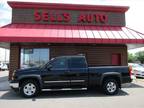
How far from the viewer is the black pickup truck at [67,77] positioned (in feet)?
34.6

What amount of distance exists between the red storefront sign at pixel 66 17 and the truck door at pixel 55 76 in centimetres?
733

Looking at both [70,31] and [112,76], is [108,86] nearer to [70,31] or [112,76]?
[112,76]

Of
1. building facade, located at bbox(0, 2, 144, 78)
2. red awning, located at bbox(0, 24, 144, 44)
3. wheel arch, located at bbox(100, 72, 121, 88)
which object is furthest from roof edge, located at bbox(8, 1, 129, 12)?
wheel arch, located at bbox(100, 72, 121, 88)

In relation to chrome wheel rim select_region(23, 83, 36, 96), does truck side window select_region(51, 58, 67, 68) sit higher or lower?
higher

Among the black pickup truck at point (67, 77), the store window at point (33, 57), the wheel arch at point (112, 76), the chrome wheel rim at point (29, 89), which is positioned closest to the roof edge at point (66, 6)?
the store window at point (33, 57)

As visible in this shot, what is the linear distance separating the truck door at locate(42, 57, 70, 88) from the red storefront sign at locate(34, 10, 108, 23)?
733 centimetres

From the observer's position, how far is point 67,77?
1078 cm

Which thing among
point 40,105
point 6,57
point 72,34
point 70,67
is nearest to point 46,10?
point 72,34

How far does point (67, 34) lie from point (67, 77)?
5.49 meters

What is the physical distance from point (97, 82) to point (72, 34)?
5.64 meters

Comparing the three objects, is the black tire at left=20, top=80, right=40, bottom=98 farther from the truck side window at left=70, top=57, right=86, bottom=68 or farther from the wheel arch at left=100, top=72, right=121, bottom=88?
the wheel arch at left=100, top=72, right=121, bottom=88

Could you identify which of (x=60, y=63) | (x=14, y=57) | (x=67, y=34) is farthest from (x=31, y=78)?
(x=14, y=57)

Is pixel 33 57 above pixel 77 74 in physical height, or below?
above

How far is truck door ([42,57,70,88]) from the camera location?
418 inches
